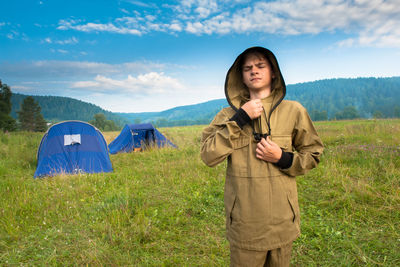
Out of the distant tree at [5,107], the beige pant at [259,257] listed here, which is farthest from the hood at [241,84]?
the distant tree at [5,107]

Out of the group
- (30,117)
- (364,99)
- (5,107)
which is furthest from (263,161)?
(364,99)

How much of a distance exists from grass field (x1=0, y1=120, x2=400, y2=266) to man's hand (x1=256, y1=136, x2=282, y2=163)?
6.77 ft

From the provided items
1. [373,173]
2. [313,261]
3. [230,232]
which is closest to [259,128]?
[230,232]

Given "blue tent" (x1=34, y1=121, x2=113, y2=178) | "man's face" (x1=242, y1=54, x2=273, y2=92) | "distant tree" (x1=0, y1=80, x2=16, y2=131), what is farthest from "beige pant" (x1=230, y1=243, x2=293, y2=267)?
"distant tree" (x1=0, y1=80, x2=16, y2=131)

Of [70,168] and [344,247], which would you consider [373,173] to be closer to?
[344,247]

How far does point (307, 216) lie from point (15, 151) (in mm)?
11903

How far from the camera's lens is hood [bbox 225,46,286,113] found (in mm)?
1564

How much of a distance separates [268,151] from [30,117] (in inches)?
2476

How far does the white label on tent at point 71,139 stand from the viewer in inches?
296

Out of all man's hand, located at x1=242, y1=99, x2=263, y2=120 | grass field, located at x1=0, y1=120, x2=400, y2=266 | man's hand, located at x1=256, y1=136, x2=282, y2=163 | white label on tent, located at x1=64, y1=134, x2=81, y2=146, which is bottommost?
grass field, located at x1=0, y1=120, x2=400, y2=266

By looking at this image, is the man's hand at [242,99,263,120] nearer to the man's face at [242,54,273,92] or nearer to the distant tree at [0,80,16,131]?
the man's face at [242,54,273,92]

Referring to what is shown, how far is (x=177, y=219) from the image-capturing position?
3697 millimetres

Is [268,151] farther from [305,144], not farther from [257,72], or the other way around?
[257,72]

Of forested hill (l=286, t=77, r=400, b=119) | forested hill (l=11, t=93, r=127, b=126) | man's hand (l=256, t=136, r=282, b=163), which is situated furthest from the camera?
forested hill (l=11, t=93, r=127, b=126)
